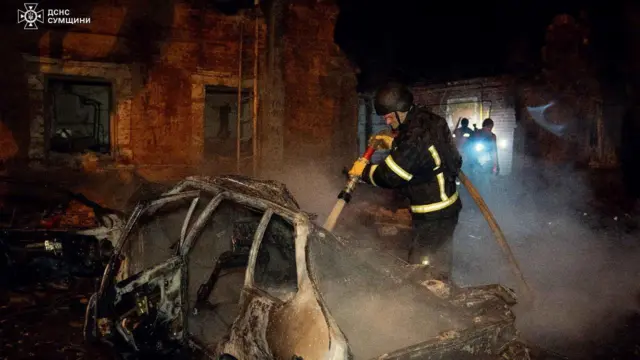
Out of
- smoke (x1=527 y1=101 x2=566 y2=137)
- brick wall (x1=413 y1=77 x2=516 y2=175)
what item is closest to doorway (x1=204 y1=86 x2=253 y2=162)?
smoke (x1=527 y1=101 x2=566 y2=137)

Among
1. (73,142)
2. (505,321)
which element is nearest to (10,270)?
(73,142)

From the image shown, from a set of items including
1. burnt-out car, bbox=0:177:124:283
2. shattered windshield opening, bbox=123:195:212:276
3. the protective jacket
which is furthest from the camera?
burnt-out car, bbox=0:177:124:283

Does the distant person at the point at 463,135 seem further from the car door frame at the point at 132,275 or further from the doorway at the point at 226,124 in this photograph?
the car door frame at the point at 132,275

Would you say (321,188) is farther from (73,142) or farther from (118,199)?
(73,142)

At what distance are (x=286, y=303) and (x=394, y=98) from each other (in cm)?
241

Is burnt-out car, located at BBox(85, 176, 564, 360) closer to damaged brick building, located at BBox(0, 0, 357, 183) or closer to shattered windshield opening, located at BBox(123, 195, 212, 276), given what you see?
shattered windshield opening, located at BBox(123, 195, 212, 276)

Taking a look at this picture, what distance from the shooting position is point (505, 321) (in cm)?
293

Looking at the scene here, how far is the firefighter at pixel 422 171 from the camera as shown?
4.12 metres

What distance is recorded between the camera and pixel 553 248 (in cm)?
835

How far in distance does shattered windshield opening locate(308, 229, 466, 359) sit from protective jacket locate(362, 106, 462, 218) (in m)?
1.19

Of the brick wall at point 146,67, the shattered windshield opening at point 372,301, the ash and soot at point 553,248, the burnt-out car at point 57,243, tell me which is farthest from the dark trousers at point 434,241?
the brick wall at point 146,67

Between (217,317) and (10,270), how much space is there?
3.43 metres

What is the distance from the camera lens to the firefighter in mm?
4125

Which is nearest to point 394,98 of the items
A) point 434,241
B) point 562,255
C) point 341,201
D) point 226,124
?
point 341,201
